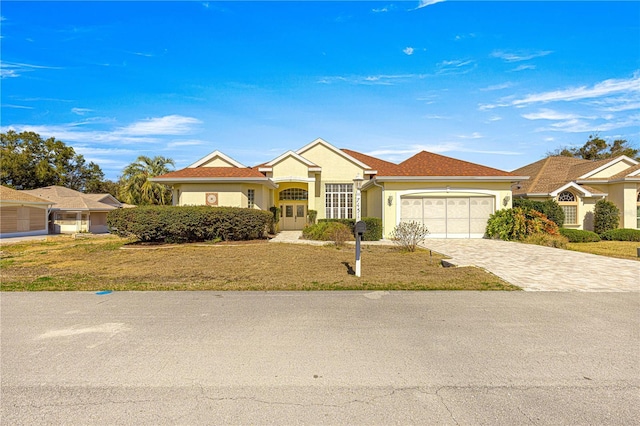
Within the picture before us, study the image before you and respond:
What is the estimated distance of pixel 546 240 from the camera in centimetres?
1722

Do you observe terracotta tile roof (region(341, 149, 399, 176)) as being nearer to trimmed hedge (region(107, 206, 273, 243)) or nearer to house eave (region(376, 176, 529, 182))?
house eave (region(376, 176, 529, 182))

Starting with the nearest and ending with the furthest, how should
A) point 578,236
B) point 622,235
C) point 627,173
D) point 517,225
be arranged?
point 517,225
point 578,236
point 622,235
point 627,173

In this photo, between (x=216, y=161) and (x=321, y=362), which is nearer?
(x=321, y=362)

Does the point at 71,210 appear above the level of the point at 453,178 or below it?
below

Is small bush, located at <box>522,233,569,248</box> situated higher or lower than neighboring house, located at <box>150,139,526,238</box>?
lower

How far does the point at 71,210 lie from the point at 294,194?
25.5m

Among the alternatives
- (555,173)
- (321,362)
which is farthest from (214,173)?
(555,173)

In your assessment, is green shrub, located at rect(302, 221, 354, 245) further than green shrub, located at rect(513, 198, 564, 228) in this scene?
No

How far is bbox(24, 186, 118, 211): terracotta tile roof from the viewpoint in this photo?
36.3 meters

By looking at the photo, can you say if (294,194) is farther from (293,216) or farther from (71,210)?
(71,210)

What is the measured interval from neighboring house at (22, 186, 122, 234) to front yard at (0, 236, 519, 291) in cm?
2614

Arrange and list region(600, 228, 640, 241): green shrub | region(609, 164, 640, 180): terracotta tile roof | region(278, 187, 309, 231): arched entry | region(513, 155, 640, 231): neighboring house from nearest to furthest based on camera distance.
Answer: region(600, 228, 640, 241): green shrub
region(513, 155, 640, 231): neighboring house
region(609, 164, 640, 180): terracotta tile roof
region(278, 187, 309, 231): arched entry

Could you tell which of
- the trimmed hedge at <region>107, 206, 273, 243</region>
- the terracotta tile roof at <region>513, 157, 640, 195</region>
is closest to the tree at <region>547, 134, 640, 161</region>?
the terracotta tile roof at <region>513, 157, 640, 195</region>

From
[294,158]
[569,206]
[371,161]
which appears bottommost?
[569,206]
